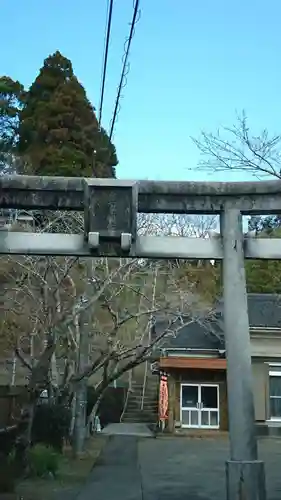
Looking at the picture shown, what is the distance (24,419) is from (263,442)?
12928 mm

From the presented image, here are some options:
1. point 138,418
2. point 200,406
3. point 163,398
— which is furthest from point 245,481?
point 138,418

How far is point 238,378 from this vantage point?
9.92 meters

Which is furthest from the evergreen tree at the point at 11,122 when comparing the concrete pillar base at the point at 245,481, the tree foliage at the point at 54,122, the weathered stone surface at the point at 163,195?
the concrete pillar base at the point at 245,481

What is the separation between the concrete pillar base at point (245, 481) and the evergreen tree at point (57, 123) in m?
20.5

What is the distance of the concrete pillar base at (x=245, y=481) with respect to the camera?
9.48 m

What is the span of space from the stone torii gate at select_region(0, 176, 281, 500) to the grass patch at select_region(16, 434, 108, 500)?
12.6 ft

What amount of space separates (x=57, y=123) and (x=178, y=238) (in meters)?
24.3

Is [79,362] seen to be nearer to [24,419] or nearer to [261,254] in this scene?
[24,419]

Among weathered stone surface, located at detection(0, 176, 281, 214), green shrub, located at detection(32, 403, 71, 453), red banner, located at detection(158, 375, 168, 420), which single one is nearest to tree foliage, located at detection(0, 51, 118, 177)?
red banner, located at detection(158, 375, 168, 420)

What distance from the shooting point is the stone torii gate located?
32.7 feet

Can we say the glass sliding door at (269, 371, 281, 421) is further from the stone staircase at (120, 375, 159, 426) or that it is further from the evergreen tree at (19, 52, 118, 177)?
the evergreen tree at (19, 52, 118, 177)

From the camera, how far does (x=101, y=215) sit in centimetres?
1030

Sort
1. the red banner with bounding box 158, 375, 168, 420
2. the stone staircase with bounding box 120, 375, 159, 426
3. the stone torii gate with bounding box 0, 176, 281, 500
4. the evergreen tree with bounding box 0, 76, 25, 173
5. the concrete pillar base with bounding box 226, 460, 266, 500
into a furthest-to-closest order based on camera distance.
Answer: the stone staircase with bounding box 120, 375, 159, 426
the red banner with bounding box 158, 375, 168, 420
the evergreen tree with bounding box 0, 76, 25, 173
the stone torii gate with bounding box 0, 176, 281, 500
the concrete pillar base with bounding box 226, 460, 266, 500

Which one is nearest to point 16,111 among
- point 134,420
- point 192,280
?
point 192,280
